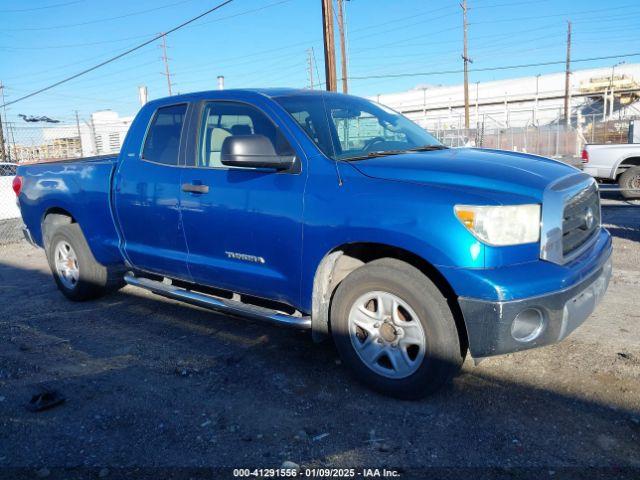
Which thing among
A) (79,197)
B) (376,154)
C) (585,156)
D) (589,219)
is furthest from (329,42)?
(589,219)

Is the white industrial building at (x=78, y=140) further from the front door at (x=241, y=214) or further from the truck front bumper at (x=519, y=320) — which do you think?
the truck front bumper at (x=519, y=320)

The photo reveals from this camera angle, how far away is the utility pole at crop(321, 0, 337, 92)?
12211mm

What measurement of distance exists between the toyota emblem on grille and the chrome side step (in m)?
1.95

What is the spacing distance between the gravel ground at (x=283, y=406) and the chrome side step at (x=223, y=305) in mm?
394

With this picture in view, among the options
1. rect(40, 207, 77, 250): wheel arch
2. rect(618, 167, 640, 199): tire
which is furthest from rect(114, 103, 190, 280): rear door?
rect(618, 167, 640, 199): tire

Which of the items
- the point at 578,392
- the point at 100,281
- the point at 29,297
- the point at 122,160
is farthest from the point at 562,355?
the point at 29,297

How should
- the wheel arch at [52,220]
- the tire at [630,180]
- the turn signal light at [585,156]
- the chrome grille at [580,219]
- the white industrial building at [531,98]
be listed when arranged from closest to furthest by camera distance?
the chrome grille at [580,219] → the wheel arch at [52,220] → the tire at [630,180] → the turn signal light at [585,156] → the white industrial building at [531,98]

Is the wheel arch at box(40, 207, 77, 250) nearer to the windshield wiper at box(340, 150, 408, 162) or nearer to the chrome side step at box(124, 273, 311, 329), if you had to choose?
the chrome side step at box(124, 273, 311, 329)

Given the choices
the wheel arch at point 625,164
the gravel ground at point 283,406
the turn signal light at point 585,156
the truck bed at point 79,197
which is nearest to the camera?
the gravel ground at point 283,406

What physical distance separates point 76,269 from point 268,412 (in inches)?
129

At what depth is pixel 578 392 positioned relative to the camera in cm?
339

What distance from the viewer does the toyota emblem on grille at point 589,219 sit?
143 inches

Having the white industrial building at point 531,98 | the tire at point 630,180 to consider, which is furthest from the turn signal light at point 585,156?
the white industrial building at point 531,98

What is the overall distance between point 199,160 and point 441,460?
278cm
